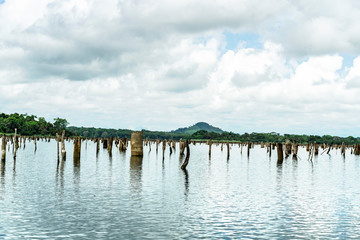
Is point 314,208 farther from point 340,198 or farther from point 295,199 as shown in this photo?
point 340,198

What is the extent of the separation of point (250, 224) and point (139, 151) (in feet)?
158

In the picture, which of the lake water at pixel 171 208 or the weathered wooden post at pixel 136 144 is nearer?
the lake water at pixel 171 208

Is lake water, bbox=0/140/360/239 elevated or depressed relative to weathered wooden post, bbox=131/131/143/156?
depressed

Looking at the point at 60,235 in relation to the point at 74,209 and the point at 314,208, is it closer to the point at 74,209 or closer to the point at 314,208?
the point at 74,209

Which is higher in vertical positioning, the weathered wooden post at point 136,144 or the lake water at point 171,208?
the weathered wooden post at point 136,144

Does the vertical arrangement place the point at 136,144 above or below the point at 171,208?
above

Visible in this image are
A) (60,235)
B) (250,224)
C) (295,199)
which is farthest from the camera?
(295,199)

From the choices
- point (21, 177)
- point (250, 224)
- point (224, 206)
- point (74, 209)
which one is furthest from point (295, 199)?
point (21, 177)

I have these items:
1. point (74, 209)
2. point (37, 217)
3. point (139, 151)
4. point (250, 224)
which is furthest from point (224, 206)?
point (139, 151)

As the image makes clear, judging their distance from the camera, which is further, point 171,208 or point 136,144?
point 136,144

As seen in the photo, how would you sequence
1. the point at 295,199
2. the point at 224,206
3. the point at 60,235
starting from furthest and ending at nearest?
the point at 295,199 < the point at 224,206 < the point at 60,235

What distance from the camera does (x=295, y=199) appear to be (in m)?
29.3

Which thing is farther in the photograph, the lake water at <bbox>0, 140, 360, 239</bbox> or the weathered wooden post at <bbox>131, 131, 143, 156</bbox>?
the weathered wooden post at <bbox>131, 131, 143, 156</bbox>

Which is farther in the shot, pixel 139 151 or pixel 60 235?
pixel 139 151
